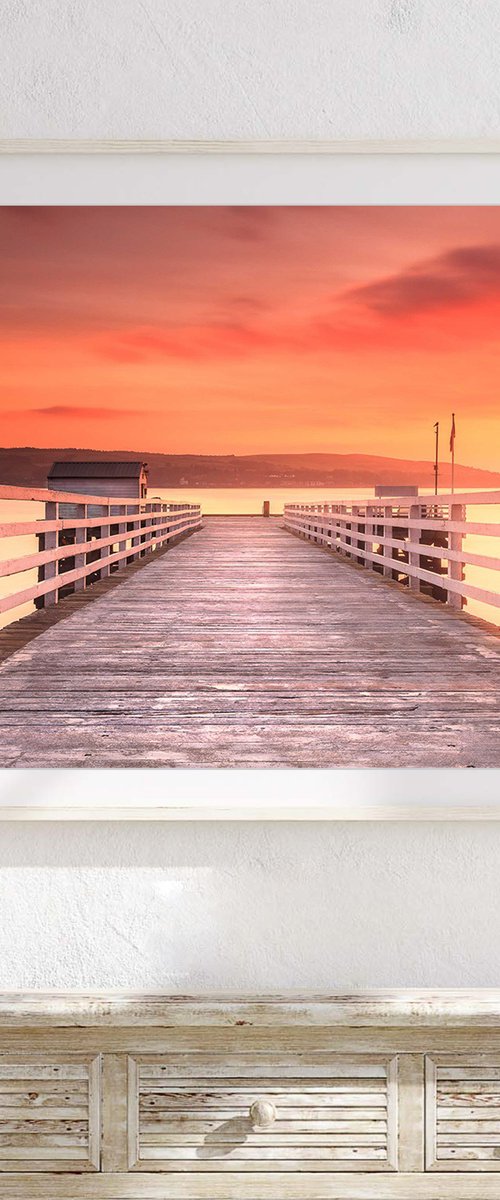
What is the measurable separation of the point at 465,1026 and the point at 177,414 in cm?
386

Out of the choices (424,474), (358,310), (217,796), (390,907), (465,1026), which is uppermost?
(358,310)

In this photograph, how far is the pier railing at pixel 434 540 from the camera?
12.7 ft

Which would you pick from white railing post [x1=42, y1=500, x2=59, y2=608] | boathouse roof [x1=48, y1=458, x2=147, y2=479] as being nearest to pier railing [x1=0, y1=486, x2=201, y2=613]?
white railing post [x1=42, y1=500, x2=59, y2=608]

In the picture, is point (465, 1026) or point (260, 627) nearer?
point (465, 1026)

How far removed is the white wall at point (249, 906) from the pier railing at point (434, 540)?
1924mm

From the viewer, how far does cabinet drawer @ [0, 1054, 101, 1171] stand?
1461 millimetres

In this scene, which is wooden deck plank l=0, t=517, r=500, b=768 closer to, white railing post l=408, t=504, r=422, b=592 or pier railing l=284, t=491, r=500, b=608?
pier railing l=284, t=491, r=500, b=608

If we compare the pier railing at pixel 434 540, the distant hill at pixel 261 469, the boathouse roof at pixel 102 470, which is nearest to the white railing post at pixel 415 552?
the pier railing at pixel 434 540

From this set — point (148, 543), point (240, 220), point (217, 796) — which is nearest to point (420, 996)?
point (217, 796)
